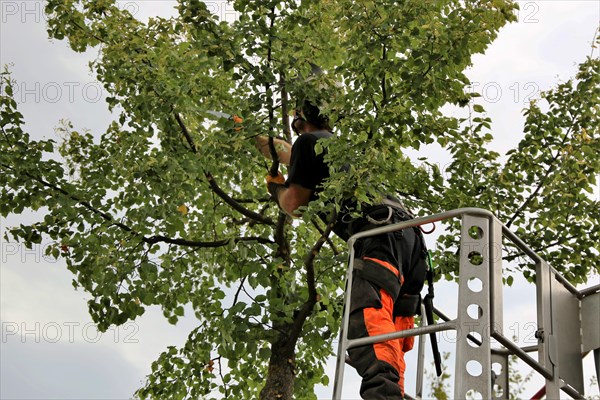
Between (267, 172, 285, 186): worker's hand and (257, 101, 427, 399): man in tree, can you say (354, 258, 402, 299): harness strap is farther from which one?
(267, 172, 285, 186): worker's hand

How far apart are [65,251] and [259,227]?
3.38 metres

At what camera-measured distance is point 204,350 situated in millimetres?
10461

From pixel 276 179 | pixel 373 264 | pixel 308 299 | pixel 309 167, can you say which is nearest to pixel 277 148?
pixel 276 179

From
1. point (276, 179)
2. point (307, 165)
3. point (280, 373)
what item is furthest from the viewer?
point (280, 373)

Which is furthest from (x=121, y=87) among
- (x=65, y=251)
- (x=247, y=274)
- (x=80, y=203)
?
(x=247, y=274)

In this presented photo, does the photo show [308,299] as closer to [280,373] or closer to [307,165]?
[280,373]

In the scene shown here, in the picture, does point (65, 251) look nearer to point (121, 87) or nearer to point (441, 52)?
point (121, 87)

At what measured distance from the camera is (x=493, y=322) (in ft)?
15.9

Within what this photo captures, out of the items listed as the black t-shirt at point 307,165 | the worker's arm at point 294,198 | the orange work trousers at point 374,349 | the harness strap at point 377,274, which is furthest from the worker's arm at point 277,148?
the orange work trousers at point 374,349

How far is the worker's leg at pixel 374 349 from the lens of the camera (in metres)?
5.50

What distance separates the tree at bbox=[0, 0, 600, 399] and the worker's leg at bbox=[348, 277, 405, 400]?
3.92 ft

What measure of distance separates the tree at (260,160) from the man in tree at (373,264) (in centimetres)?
A: 28

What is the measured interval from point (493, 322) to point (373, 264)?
1.47m

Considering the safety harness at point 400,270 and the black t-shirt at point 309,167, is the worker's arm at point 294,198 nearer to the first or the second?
the black t-shirt at point 309,167
